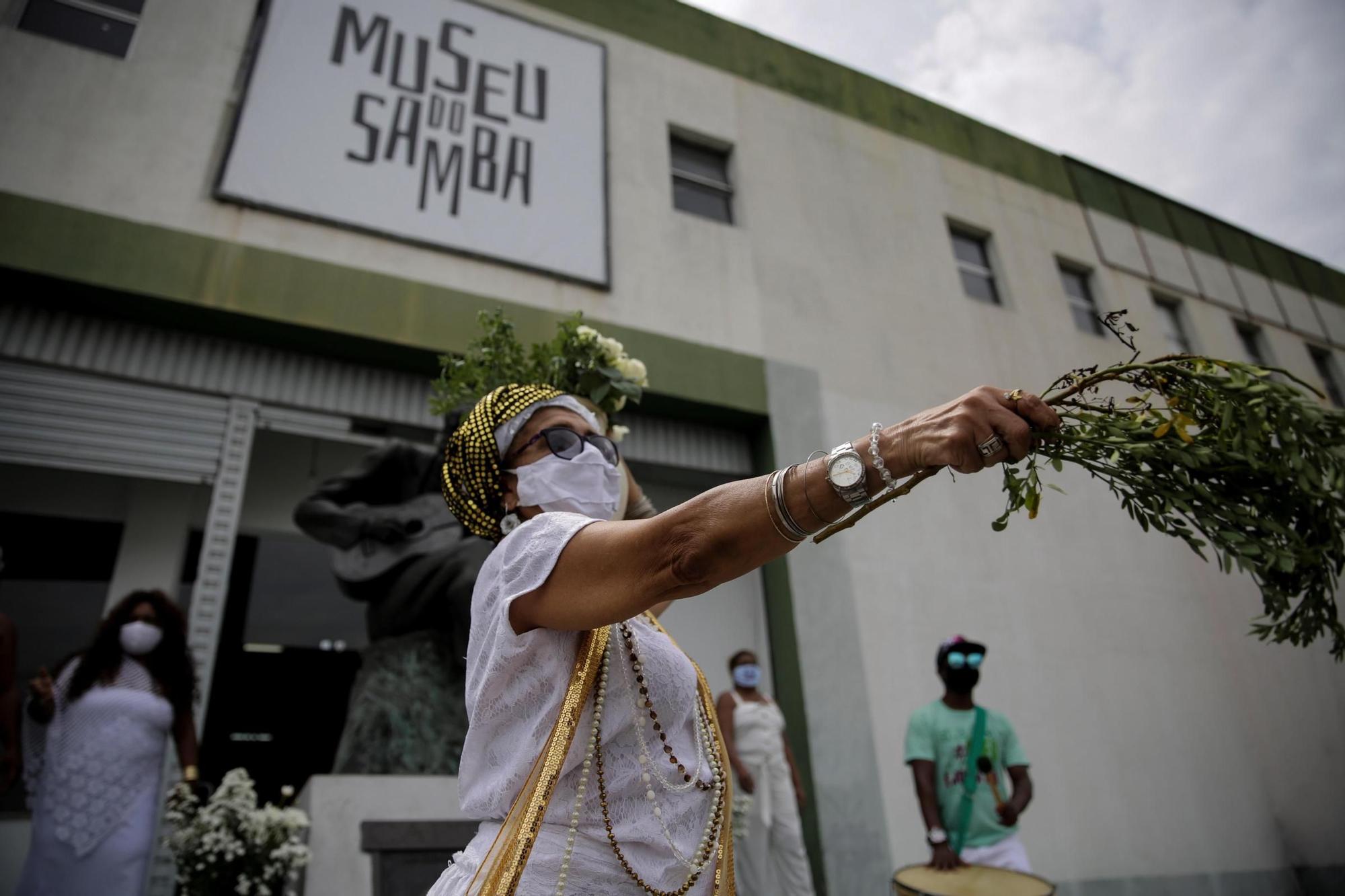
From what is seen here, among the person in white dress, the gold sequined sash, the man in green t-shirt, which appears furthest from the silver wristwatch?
the person in white dress

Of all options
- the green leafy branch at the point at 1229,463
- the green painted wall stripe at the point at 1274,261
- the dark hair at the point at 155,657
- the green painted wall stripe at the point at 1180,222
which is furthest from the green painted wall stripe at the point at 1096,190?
the dark hair at the point at 155,657

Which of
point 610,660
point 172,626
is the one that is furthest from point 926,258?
point 610,660

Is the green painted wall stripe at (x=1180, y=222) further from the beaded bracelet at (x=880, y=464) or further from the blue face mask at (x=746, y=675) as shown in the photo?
the beaded bracelet at (x=880, y=464)

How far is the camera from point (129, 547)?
6.88 m

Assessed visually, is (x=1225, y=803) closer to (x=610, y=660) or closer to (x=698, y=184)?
(x=698, y=184)

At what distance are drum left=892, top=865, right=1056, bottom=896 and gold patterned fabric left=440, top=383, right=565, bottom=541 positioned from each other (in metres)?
2.65

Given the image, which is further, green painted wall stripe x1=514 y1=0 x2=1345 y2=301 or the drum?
green painted wall stripe x1=514 y1=0 x2=1345 y2=301

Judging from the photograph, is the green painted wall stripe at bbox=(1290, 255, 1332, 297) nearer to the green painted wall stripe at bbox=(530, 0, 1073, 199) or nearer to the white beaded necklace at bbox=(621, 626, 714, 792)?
the green painted wall stripe at bbox=(530, 0, 1073, 199)

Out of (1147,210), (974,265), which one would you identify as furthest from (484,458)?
(1147,210)

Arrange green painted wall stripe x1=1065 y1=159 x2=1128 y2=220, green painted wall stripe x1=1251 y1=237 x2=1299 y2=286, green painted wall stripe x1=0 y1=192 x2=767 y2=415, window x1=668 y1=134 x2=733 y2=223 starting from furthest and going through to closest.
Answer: green painted wall stripe x1=1251 y1=237 x2=1299 y2=286 < green painted wall stripe x1=1065 y1=159 x2=1128 y2=220 < window x1=668 y1=134 x2=733 y2=223 < green painted wall stripe x1=0 y1=192 x2=767 y2=415

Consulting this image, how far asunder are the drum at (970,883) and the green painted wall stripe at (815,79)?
8.23 metres

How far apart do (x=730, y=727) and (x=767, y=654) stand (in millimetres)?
1476

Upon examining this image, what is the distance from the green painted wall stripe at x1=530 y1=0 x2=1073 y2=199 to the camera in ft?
29.8

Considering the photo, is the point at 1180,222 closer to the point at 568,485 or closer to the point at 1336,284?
the point at 1336,284
